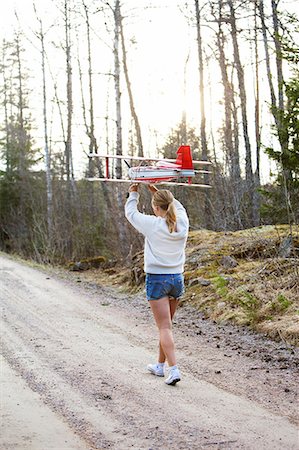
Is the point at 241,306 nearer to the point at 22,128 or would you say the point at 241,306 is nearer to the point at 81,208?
the point at 81,208

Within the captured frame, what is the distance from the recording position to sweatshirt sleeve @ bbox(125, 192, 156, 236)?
22.0 ft

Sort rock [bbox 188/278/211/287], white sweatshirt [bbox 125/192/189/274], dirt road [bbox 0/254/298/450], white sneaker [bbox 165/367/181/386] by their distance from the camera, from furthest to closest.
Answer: rock [bbox 188/278/211/287]
white sweatshirt [bbox 125/192/189/274]
white sneaker [bbox 165/367/181/386]
dirt road [bbox 0/254/298/450]

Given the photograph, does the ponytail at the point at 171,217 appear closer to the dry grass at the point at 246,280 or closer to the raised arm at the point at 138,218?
the raised arm at the point at 138,218

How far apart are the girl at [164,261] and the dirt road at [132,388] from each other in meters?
0.46

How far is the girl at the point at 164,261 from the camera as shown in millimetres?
6609

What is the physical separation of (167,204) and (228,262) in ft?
20.3

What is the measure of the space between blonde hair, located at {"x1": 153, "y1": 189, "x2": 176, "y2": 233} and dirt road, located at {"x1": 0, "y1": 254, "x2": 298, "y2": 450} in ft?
5.41

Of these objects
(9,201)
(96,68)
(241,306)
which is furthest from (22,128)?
(241,306)

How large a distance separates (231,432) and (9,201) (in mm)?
32550

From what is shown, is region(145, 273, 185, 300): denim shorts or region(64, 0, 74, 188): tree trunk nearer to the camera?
region(145, 273, 185, 300): denim shorts

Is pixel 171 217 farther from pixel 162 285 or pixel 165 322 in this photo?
pixel 165 322

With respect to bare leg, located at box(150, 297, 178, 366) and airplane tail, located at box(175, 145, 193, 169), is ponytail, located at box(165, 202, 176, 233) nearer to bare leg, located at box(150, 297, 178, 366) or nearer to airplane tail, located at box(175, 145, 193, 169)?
bare leg, located at box(150, 297, 178, 366)

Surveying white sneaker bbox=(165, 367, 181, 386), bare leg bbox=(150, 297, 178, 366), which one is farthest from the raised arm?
white sneaker bbox=(165, 367, 181, 386)

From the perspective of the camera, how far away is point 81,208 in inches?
1225
